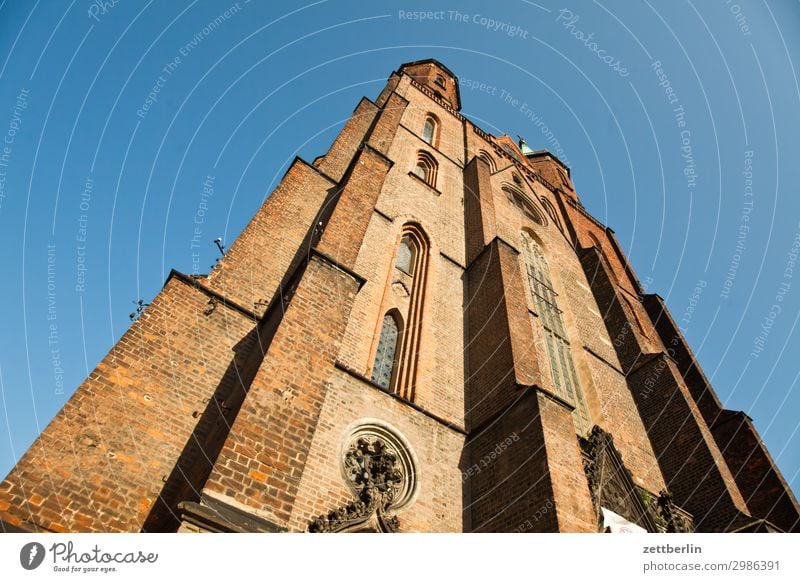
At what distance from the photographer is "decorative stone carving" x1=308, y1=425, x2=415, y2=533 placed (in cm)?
575

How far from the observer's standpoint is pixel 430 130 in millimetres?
19891

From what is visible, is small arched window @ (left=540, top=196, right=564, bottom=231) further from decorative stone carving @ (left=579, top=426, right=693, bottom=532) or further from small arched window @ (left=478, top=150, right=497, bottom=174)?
decorative stone carving @ (left=579, top=426, right=693, bottom=532)

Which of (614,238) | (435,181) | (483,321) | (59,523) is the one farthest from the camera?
(614,238)

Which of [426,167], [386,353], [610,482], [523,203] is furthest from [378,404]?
[523,203]

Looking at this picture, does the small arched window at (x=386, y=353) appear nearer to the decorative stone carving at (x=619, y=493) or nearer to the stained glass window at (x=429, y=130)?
the decorative stone carving at (x=619, y=493)

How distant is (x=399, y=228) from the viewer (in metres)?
11.9

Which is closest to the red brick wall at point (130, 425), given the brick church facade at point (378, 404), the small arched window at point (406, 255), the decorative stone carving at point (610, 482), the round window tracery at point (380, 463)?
the brick church facade at point (378, 404)

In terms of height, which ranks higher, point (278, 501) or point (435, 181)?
point (435, 181)

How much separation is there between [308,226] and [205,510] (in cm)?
714

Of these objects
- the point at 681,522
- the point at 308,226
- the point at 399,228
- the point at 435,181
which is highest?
the point at 435,181

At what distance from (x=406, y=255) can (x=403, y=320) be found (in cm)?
260
